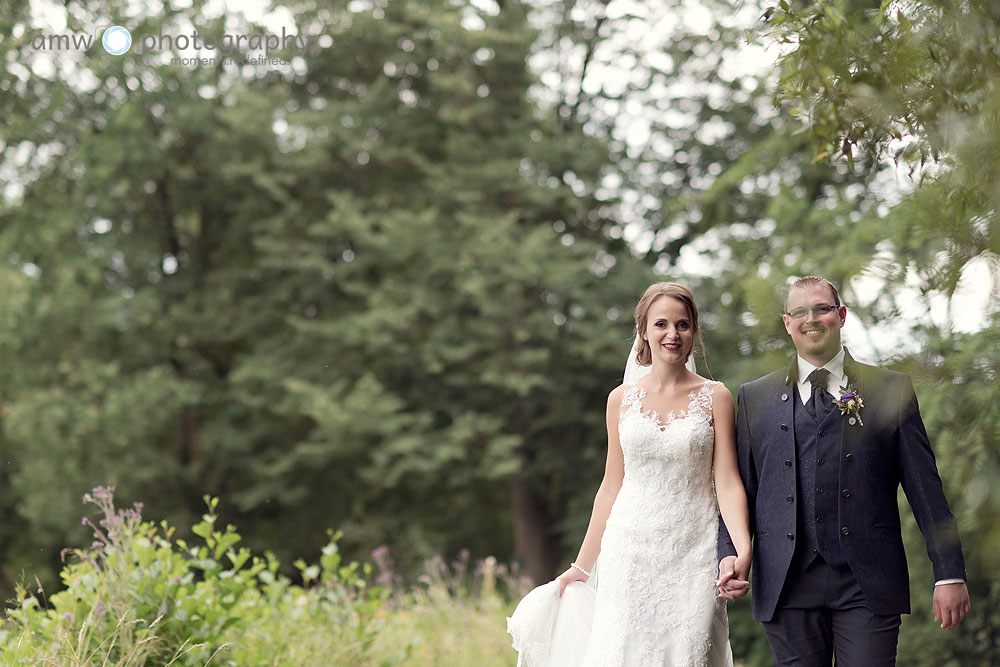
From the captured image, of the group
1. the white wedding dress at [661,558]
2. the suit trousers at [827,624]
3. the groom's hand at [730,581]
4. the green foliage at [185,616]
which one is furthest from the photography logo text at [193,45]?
the suit trousers at [827,624]

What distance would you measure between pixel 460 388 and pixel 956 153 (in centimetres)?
1250

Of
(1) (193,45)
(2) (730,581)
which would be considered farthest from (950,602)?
(1) (193,45)

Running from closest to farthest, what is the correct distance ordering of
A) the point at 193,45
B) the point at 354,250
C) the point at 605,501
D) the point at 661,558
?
the point at 661,558, the point at 605,501, the point at 193,45, the point at 354,250

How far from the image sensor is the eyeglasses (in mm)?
3039

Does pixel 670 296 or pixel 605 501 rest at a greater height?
pixel 670 296

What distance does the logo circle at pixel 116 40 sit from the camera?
1288 cm

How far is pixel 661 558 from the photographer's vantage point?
11.4ft

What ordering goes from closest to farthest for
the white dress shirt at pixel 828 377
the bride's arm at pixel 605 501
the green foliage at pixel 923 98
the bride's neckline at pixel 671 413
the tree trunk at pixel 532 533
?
the green foliage at pixel 923 98 → the white dress shirt at pixel 828 377 → the bride's neckline at pixel 671 413 → the bride's arm at pixel 605 501 → the tree trunk at pixel 532 533

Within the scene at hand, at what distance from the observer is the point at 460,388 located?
13.8 metres

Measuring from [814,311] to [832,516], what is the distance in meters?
0.62

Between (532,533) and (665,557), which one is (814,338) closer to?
(665,557)

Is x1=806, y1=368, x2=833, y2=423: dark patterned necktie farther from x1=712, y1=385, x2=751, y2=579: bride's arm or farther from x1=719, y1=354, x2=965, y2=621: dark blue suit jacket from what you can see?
x1=712, y1=385, x2=751, y2=579: bride's arm

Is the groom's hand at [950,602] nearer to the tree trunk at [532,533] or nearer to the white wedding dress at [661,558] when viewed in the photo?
the white wedding dress at [661,558]

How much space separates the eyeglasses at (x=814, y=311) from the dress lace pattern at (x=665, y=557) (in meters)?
0.57
